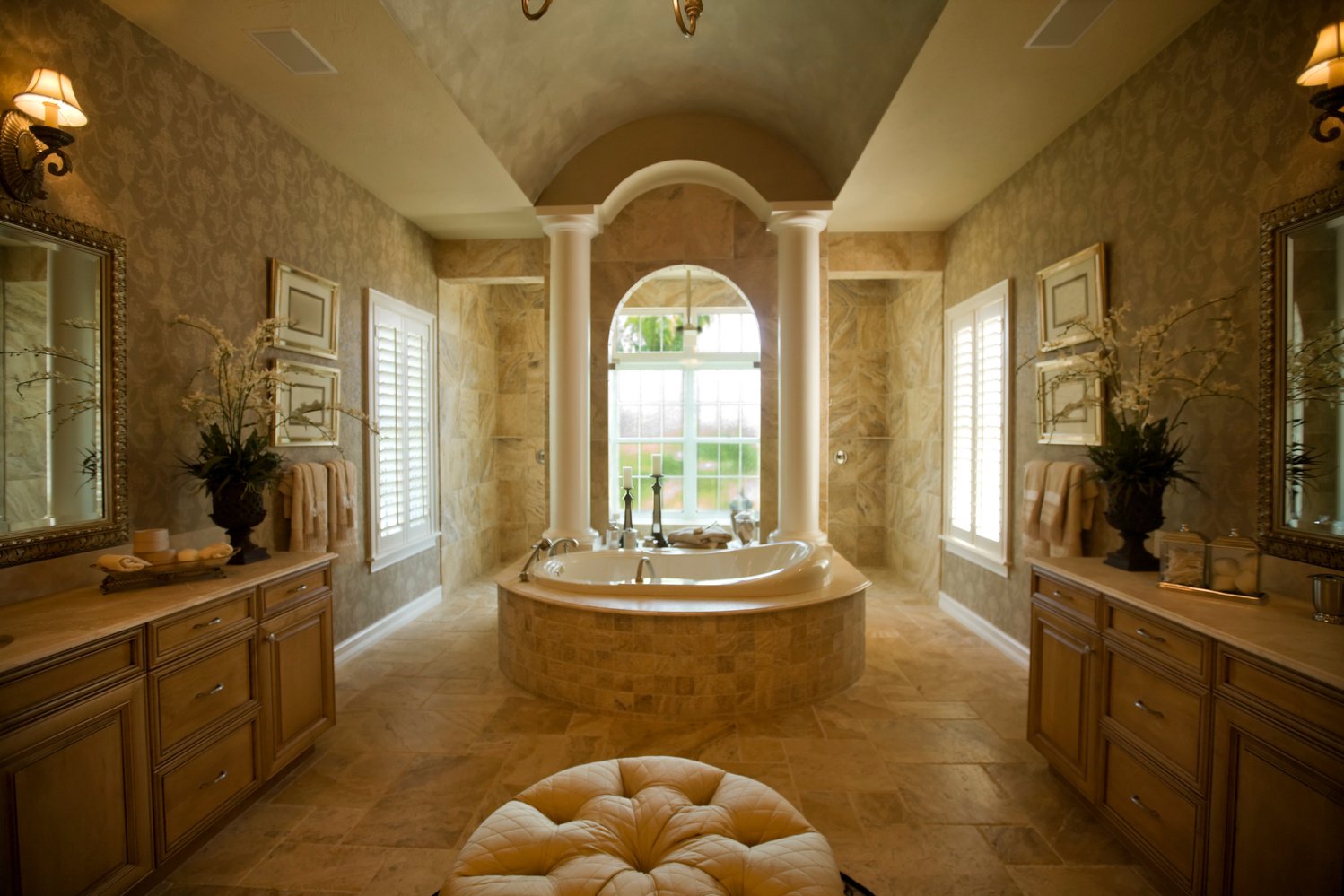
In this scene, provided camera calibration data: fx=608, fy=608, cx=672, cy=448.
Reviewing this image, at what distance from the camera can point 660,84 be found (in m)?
→ 3.78

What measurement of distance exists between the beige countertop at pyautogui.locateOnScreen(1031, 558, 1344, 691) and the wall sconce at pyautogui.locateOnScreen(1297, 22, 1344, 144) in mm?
1325

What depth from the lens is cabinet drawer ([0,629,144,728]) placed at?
4.59 feet

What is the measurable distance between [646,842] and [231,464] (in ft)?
6.90

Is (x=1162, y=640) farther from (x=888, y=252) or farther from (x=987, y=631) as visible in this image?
(x=888, y=252)

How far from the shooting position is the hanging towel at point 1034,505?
3143 mm

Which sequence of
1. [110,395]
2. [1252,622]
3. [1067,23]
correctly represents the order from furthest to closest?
1. [1067,23]
2. [110,395]
3. [1252,622]

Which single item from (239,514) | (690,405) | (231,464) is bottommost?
(239,514)

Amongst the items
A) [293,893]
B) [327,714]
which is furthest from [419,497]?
[293,893]

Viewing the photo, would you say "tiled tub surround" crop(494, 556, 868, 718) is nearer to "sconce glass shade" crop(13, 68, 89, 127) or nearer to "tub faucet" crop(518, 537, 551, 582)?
"tub faucet" crop(518, 537, 551, 582)

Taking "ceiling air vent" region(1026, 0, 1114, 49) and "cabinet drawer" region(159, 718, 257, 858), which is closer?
"cabinet drawer" region(159, 718, 257, 858)

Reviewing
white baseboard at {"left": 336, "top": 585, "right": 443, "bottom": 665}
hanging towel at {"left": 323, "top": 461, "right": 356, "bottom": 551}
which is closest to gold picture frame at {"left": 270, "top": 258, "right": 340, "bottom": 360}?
hanging towel at {"left": 323, "top": 461, "right": 356, "bottom": 551}

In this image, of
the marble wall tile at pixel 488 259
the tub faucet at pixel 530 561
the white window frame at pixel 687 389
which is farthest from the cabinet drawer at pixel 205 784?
the white window frame at pixel 687 389

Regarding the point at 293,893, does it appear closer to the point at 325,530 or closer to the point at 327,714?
the point at 327,714

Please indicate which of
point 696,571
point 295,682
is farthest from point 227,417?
point 696,571
